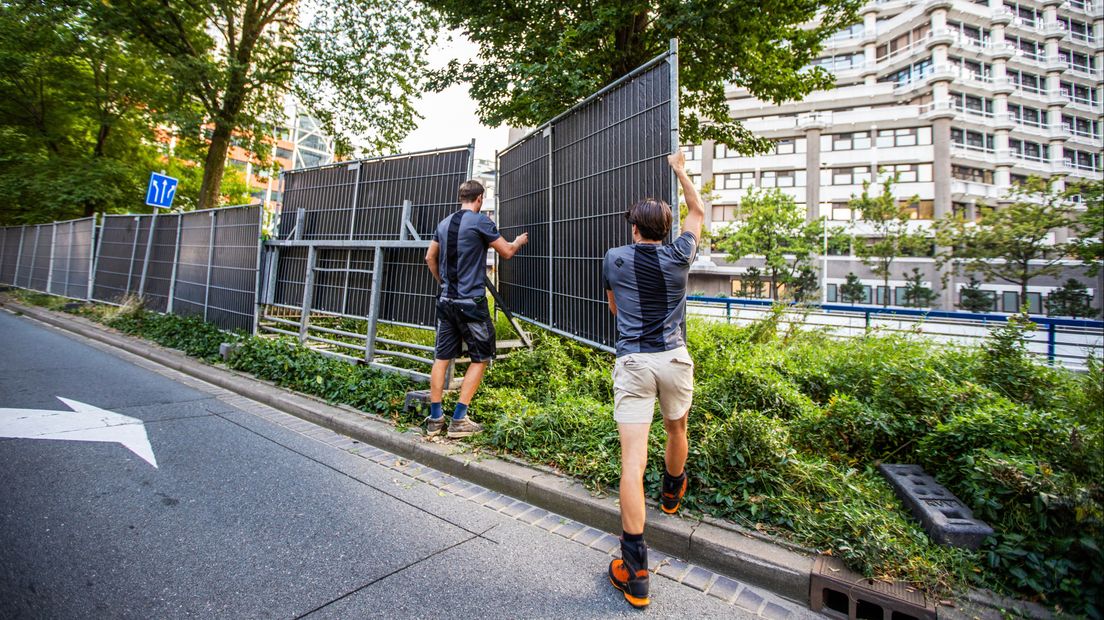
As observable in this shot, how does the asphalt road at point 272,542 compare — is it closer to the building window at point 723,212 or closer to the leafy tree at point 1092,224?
the leafy tree at point 1092,224

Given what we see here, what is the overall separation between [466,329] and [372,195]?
3.54m

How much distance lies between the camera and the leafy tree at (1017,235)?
86.5 feet

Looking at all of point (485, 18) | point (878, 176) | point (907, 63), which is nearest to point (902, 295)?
point (878, 176)

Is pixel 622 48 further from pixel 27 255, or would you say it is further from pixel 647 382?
pixel 27 255

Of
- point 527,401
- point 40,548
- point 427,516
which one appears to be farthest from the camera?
point 527,401

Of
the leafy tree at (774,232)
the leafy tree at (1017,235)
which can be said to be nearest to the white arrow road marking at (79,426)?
the leafy tree at (1017,235)

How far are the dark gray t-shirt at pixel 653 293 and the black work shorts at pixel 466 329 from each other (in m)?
1.82

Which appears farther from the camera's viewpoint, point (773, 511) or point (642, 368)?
point (773, 511)

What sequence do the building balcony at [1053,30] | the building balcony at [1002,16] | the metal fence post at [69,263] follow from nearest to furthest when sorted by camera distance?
the metal fence post at [69,263] < the building balcony at [1002,16] < the building balcony at [1053,30]

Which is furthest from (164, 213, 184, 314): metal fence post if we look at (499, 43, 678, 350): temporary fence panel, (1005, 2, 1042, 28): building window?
(1005, 2, 1042, 28): building window

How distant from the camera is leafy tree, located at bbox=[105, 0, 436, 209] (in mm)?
12258

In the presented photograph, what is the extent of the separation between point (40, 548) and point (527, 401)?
3311 millimetres

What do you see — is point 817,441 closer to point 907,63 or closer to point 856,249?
point 856,249

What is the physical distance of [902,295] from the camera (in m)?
39.5
